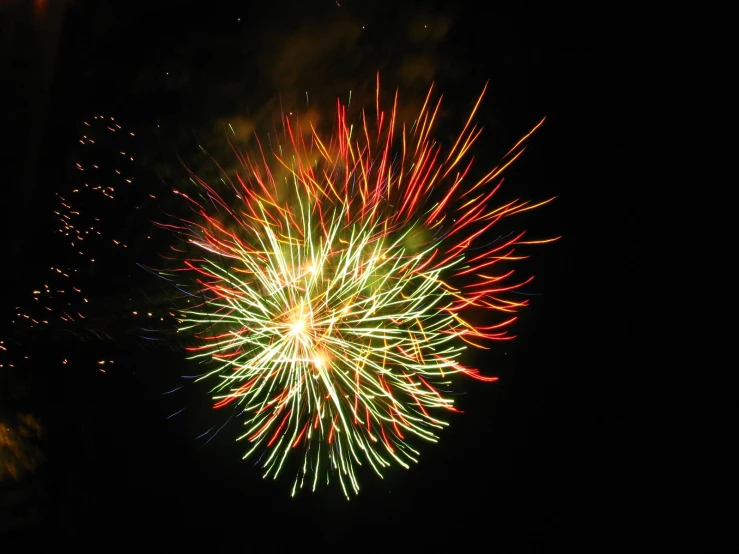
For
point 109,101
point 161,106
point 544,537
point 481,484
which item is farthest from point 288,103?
point 544,537

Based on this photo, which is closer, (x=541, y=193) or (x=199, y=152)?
(x=541, y=193)

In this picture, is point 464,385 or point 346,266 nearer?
point 346,266

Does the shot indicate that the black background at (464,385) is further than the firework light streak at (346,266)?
Yes

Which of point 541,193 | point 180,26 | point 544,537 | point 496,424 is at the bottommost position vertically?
point 544,537

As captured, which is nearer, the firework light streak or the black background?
the firework light streak

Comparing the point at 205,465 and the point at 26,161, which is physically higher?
the point at 26,161

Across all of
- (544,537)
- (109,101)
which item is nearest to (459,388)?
(544,537)

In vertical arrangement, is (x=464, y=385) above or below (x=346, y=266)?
below

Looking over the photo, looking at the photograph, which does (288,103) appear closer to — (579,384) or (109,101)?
(109,101)
